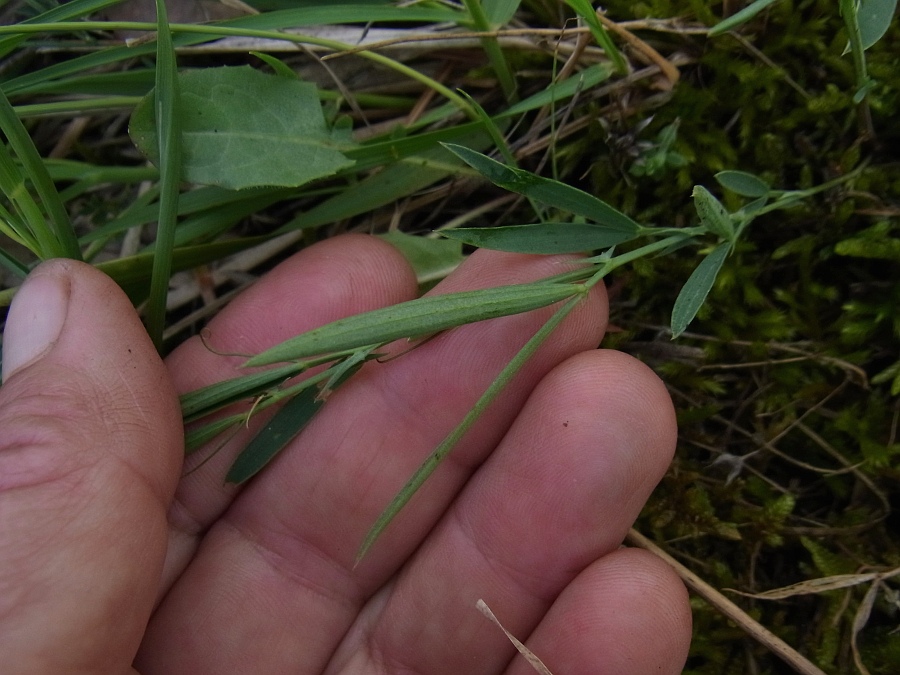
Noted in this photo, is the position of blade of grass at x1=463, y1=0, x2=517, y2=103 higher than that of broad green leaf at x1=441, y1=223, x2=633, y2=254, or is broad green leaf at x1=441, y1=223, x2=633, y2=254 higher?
blade of grass at x1=463, y1=0, x2=517, y2=103

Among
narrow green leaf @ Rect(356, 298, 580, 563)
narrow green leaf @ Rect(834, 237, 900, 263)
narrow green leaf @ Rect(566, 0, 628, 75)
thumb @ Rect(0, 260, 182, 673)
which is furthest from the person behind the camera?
narrow green leaf @ Rect(834, 237, 900, 263)

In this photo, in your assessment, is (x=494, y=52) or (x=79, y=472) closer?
(x=79, y=472)

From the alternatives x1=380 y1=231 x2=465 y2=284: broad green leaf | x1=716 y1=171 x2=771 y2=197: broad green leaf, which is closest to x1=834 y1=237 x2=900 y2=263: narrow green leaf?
x1=716 y1=171 x2=771 y2=197: broad green leaf

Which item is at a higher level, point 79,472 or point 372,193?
point 372,193

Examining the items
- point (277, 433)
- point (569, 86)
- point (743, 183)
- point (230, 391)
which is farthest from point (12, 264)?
point (743, 183)

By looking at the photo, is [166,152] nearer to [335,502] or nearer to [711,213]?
[335,502]

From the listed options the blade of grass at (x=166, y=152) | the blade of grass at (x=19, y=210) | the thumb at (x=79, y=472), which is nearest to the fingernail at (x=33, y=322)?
the thumb at (x=79, y=472)

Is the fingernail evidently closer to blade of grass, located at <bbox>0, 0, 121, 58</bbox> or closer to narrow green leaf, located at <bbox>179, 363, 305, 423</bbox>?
narrow green leaf, located at <bbox>179, 363, 305, 423</bbox>

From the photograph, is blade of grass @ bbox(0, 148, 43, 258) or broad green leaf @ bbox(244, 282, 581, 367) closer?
broad green leaf @ bbox(244, 282, 581, 367)
